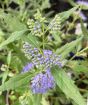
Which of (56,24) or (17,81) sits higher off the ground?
(56,24)

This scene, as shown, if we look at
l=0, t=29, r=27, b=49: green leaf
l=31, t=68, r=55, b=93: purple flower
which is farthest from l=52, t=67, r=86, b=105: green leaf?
l=0, t=29, r=27, b=49: green leaf

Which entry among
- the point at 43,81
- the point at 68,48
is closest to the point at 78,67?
the point at 68,48

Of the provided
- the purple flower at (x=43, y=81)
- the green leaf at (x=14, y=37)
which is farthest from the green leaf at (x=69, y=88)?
the green leaf at (x=14, y=37)

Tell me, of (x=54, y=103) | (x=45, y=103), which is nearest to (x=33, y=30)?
(x=45, y=103)

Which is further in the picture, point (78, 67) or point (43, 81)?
point (78, 67)

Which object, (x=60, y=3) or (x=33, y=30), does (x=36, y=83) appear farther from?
(x=60, y=3)

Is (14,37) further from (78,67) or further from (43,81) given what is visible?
(78,67)

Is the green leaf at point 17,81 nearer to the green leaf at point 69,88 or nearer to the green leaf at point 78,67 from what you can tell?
the green leaf at point 69,88

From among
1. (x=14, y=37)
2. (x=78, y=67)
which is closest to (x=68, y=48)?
(x=78, y=67)

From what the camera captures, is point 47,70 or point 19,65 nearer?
point 47,70
